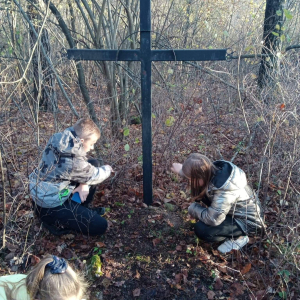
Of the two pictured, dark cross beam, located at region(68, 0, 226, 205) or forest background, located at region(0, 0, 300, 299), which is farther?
dark cross beam, located at region(68, 0, 226, 205)

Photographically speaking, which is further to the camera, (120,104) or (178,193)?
(120,104)

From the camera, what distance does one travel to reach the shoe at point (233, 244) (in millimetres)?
2887

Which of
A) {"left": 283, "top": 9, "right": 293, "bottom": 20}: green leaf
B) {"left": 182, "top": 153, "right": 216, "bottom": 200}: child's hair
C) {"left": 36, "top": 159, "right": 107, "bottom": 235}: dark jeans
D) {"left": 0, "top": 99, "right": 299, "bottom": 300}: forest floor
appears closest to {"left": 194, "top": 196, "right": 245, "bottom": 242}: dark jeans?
{"left": 0, "top": 99, "right": 299, "bottom": 300}: forest floor

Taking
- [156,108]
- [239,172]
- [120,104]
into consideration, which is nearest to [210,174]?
[239,172]

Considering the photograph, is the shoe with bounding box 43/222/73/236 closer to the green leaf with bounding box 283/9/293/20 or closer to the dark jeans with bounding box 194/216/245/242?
the dark jeans with bounding box 194/216/245/242

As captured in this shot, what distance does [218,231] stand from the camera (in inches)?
115

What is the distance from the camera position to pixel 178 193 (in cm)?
392

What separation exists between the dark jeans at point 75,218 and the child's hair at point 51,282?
49.2 inches

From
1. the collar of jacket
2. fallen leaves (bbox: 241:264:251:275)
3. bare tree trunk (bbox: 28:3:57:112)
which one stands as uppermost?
bare tree trunk (bbox: 28:3:57:112)

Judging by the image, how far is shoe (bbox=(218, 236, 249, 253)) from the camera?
2.89 m

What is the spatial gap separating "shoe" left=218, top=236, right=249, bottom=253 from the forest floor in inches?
1.9

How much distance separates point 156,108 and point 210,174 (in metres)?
2.03

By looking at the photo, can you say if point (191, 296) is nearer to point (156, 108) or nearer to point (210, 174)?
point (210, 174)

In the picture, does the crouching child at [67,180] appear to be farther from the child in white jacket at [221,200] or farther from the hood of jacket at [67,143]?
the child in white jacket at [221,200]
